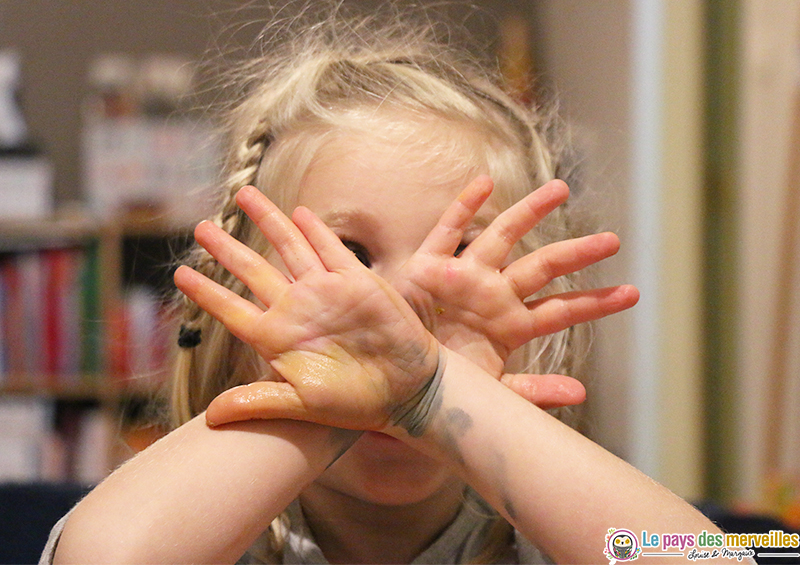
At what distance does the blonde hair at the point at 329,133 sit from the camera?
0.78m

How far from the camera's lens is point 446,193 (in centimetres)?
71

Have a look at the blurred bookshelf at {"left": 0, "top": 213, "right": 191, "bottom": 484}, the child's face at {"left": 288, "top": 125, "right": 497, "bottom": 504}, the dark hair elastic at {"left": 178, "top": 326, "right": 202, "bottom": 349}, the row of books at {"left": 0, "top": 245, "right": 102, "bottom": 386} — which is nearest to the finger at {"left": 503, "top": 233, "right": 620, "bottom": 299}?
the child's face at {"left": 288, "top": 125, "right": 497, "bottom": 504}

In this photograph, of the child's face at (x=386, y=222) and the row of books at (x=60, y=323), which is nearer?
the child's face at (x=386, y=222)

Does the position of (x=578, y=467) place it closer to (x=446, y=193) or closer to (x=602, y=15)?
(x=446, y=193)

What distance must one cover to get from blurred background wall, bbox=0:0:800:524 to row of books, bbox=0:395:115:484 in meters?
1.31

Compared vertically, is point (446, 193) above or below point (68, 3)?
above

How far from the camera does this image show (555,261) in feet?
2.02

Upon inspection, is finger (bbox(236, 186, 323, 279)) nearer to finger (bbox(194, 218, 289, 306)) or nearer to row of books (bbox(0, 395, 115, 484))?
finger (bbox(194, 218, 289, 306))

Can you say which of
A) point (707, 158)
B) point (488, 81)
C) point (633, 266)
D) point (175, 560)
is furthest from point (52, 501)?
point (707, 158)

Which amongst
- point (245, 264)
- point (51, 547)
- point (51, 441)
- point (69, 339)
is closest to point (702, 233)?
point (245, 264)

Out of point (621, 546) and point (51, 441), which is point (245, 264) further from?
point (51, 441)

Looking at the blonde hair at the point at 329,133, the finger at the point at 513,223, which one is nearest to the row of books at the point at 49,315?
the blonde hair at the point at 329,133

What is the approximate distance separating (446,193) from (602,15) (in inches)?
63.5

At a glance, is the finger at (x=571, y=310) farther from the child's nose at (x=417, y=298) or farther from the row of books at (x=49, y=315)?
the row of books at (x=49, y=315)
